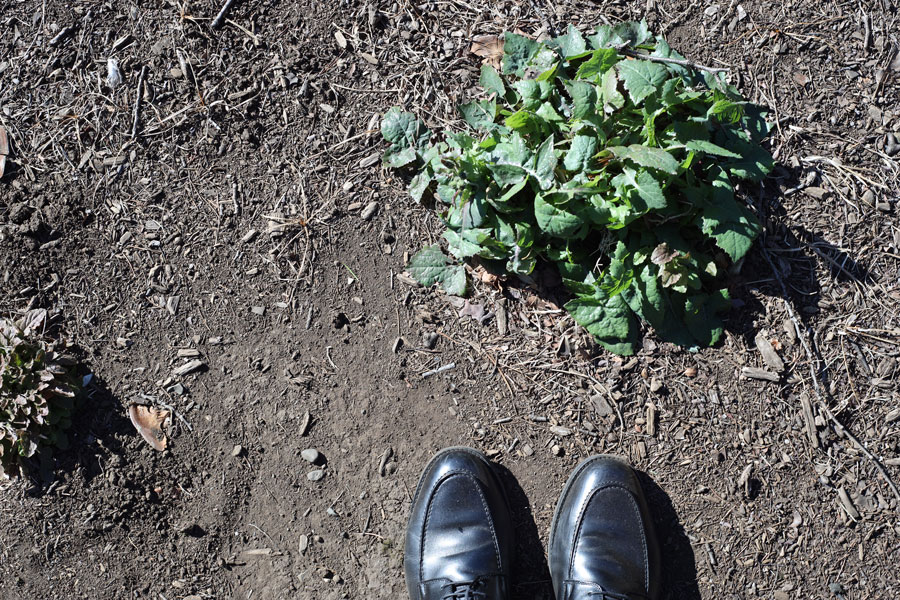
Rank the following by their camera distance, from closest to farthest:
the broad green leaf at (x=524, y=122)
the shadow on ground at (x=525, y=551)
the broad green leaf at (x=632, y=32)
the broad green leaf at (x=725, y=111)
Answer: the broad green leaf at (x=725, y=111) → the broad green leaf at (x=524, y=122) → the broad green leaf at (x=632, y=32) → the shadow on ground at (x=525, y=551)

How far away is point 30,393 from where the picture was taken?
7.65 feet

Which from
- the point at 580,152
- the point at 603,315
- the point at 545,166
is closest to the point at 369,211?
the point at 545,166

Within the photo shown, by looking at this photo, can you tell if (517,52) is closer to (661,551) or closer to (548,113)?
(548,113)

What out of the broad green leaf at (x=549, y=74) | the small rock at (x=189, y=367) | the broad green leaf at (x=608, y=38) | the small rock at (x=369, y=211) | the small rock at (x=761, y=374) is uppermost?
the broad green leaf at (x=608, y=38)

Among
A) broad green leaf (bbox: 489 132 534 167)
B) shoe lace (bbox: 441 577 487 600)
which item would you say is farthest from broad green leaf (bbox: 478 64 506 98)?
shoe lace (bbox: 441 577 487 600)

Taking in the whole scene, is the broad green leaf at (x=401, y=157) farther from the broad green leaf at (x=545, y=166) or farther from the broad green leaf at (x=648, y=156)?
the broad green leaf at (x=648, y=156)

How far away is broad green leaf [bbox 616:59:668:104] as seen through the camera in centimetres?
203

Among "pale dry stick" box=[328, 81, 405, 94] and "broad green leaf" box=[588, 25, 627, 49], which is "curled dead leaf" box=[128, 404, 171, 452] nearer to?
"pale dry stick" box=[328, 81, 405, 94]

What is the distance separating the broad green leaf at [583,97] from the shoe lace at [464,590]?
1829 mm

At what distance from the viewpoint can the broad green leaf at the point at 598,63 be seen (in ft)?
6.84

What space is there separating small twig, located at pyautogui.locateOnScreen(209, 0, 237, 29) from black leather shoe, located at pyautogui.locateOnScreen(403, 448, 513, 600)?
2.00 metres

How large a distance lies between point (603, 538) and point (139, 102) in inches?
103

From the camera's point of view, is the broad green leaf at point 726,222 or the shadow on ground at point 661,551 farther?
the shadow on ground at point 661,551

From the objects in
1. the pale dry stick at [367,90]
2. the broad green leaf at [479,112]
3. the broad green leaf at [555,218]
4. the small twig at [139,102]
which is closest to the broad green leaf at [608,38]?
the broad green leaf at [479,112]
